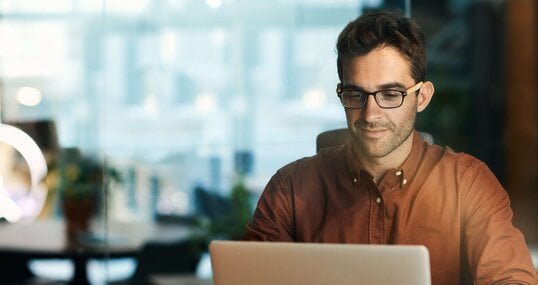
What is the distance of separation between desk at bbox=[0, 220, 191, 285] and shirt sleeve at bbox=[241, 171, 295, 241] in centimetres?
334

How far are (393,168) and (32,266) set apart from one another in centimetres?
380

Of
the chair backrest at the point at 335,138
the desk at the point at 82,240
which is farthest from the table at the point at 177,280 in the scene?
the chair backrest at the point at 335,138

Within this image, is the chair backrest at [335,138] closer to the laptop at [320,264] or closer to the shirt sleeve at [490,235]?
the shirt sleeve at [490,235]

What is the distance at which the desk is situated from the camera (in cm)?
582

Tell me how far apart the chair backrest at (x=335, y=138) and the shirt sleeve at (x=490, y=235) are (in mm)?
233

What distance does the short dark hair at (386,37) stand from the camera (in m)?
2.34

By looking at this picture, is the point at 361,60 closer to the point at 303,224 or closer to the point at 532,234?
the point at 303,224

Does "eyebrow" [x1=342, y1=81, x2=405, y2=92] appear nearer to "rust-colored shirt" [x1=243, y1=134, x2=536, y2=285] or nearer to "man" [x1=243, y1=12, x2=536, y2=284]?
"man" [x1=243, y1=12, x2=536, y2=284]

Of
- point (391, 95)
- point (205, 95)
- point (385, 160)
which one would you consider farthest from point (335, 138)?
point (205, 95)

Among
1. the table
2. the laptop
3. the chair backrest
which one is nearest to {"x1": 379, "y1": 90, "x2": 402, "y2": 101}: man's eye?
the chair backrest

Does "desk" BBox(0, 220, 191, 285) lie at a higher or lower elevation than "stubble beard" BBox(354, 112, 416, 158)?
lower

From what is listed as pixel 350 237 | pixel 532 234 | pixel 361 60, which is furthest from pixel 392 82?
pixel 532 234

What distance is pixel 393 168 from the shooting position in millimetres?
2451

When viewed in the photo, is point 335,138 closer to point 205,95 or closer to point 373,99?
point 373,99
